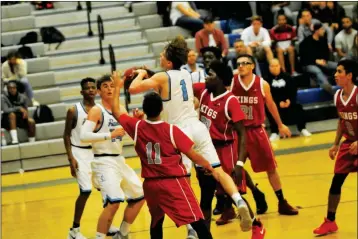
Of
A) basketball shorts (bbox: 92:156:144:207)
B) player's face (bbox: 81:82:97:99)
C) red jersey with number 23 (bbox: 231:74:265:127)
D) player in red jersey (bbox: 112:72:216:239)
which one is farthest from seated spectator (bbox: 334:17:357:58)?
player in red jersey (bbox: 112:72:216:239)

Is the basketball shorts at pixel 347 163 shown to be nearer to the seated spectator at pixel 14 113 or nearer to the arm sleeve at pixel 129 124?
the arm sleeve at pixel 129 124

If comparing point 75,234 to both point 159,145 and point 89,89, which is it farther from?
point 159,145

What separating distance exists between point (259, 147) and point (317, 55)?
739cm

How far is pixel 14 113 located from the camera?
15.2 m

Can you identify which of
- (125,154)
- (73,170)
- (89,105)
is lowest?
(125,154)

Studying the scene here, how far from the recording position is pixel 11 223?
11.0m

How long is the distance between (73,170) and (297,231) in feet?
8.41

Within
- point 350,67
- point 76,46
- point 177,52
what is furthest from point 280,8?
point 177,52

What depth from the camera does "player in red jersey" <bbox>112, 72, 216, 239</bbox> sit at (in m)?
7.41

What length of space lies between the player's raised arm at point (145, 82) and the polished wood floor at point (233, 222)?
2031 mm

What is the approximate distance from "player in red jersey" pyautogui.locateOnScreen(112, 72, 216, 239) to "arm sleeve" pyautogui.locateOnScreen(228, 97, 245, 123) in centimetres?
145

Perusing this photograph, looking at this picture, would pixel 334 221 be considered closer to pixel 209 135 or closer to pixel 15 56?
pixel 209 135

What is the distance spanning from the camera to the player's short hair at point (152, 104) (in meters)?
7.29

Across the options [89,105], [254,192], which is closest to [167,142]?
[89,105]
